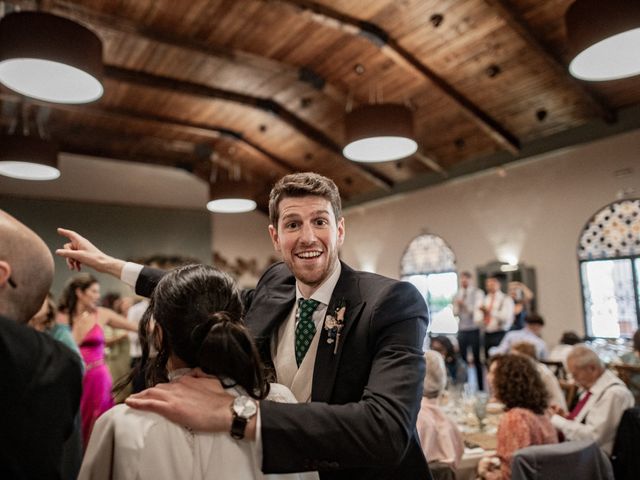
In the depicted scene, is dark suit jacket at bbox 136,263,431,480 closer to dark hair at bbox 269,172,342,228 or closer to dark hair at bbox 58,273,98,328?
dark hair at bbox 269,172,342,228

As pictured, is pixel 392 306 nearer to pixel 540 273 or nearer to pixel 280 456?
pixel 280 456

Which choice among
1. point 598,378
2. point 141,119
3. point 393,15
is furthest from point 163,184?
point 598,378

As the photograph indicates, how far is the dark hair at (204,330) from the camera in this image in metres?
1.03

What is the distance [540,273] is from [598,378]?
206 inches

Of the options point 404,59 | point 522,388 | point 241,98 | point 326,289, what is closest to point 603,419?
point 522,388

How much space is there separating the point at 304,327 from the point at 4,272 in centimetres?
76

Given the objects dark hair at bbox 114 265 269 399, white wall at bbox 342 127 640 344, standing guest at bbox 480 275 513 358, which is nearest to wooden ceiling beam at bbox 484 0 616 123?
white wall at bbox 342 127 640 344

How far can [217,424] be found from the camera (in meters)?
0.99

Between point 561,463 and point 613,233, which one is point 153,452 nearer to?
point 561,463

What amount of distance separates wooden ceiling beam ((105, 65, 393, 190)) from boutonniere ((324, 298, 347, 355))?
7.07m

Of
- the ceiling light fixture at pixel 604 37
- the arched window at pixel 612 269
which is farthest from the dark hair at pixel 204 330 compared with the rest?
the arched window at pixel 612 269

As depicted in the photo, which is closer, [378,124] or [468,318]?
[378,124]

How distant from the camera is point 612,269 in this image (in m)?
7.45

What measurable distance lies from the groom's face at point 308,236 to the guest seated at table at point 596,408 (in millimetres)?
2521
